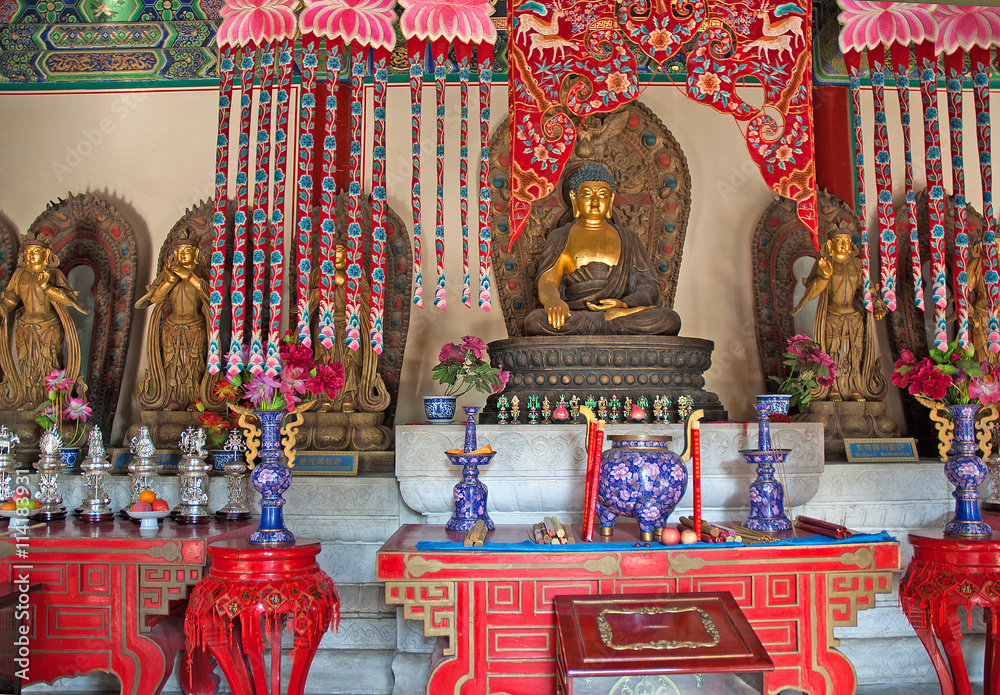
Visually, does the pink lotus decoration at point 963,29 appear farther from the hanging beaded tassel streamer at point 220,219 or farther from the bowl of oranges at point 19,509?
the bowl of oranges at point 19,509

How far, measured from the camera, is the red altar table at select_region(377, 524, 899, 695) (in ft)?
11.4

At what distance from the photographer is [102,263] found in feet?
20.7

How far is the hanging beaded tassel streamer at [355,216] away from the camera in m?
4.77

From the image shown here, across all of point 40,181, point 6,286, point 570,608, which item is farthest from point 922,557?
point 40,181

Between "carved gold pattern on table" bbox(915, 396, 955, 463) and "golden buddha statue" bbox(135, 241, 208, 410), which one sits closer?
"carved gold pattern on table" bbox(915, 396, 955, 463)

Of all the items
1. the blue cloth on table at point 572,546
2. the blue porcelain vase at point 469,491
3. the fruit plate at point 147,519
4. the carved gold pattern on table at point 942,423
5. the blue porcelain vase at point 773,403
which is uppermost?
the blue porcelain vase at point 773,403

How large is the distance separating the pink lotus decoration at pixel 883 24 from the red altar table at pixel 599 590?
2873 millimetres

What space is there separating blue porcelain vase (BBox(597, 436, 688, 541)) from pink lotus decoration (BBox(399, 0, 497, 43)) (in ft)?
8.30

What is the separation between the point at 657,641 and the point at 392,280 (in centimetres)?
384

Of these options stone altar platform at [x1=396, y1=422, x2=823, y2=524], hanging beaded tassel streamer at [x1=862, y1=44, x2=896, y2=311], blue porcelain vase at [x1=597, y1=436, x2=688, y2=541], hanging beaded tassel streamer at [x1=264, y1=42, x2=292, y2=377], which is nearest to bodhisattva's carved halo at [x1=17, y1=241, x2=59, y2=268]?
hanging beaded tassel streamer at [x1=264, y1=42, x2=292, y2=377]

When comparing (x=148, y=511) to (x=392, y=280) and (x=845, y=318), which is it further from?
(x=845, y=318)

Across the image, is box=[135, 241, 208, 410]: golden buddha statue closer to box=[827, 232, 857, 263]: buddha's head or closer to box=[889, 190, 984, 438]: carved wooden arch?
box=[827, 232, 857, 263]: buddha's head

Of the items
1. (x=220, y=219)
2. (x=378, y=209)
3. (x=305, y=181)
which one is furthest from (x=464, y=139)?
(x=220, y=219)

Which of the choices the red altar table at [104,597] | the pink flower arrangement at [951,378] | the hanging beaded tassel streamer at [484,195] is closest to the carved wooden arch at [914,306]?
the pink flower arrangement at [951,378]
